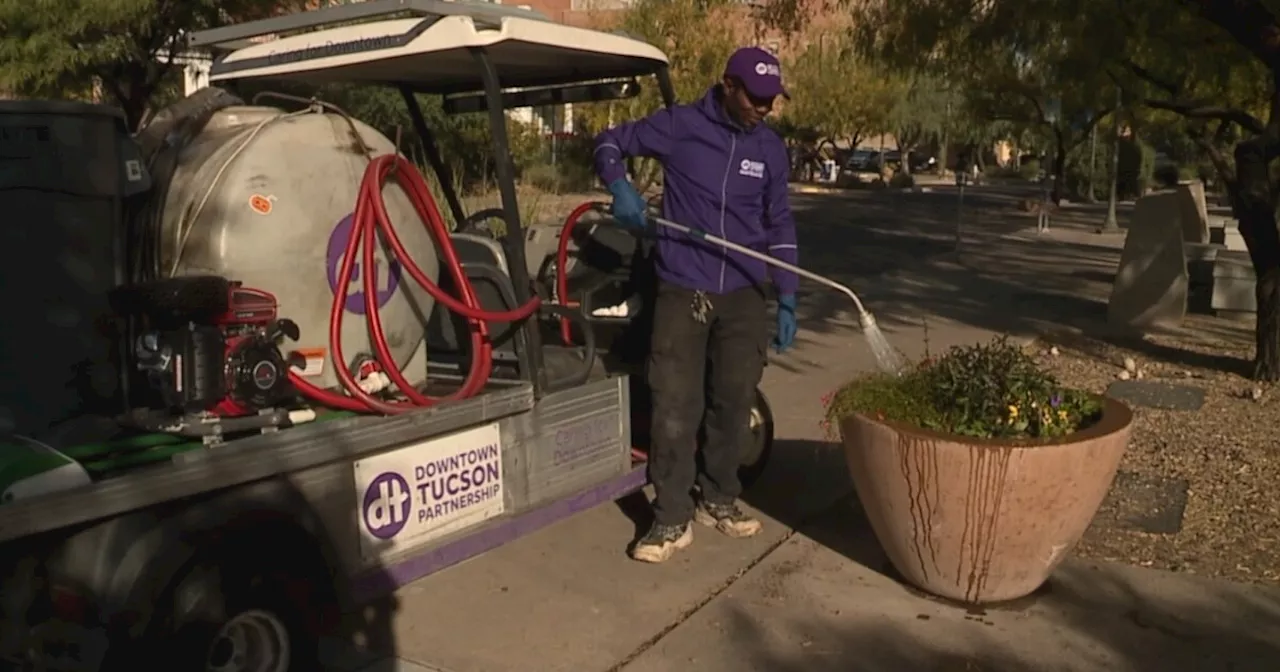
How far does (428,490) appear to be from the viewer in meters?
4.20

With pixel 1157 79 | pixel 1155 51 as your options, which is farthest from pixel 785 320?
pixel 1157 79

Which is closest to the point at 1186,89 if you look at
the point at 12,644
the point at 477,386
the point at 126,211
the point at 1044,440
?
the point at 1044,440

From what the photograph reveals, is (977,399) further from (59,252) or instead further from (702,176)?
(59,252)

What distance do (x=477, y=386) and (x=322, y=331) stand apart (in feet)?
1.94

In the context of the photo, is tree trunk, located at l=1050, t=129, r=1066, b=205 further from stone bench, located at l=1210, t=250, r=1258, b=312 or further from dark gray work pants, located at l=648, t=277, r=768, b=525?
dark gray work pants, located at l=648, t=277, r=768, b=525

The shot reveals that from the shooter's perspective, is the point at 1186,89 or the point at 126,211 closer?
the point at 126,211

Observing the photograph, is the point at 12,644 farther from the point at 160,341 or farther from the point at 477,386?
the point at 477,386

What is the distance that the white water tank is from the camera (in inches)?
159

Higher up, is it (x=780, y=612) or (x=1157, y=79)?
(x=1157, y=79)

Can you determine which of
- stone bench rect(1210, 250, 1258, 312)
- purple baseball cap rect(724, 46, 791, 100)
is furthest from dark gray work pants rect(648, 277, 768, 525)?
stone bench rect(1210, 250, 1258, 312)

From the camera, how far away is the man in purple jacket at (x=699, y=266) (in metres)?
5.09

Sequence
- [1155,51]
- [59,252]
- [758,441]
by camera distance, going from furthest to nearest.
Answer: [1155,51], [758,441], [59,252]

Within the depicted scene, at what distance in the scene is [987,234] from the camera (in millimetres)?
25234

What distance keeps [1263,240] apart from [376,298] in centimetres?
667
